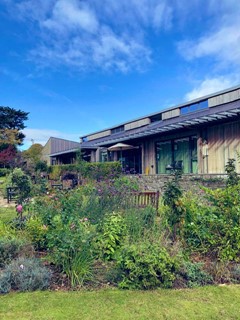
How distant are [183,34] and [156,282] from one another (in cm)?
1148

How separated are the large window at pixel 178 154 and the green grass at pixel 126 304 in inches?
393

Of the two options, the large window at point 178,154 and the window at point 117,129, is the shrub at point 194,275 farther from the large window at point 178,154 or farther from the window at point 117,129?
the window at point 117,129

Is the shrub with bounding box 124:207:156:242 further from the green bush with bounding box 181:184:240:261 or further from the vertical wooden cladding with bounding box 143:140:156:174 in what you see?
the vertical wooden cladding with bounding box 143:140:156:174

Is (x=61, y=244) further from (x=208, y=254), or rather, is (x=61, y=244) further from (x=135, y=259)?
(x=208, y=254)

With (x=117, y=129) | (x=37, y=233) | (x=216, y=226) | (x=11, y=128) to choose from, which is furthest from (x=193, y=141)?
(x=11, y=128)

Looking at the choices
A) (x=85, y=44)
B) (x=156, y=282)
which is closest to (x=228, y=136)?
(x=85, y=44)

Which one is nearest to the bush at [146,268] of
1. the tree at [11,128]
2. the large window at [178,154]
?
the large window at [178,154]

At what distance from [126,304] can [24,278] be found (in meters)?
1.41

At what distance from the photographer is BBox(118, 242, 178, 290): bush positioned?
342cm

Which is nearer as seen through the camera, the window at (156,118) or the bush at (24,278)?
the bush at (24,278)

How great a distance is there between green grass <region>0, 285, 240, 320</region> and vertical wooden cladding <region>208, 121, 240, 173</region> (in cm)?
943

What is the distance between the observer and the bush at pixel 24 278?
3443 millimetres

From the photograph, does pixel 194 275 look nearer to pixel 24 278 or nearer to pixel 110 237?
pixel 110 237

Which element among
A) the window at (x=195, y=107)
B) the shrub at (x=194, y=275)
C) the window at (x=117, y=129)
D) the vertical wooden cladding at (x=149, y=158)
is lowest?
the shrub at (x=194, y=275)
